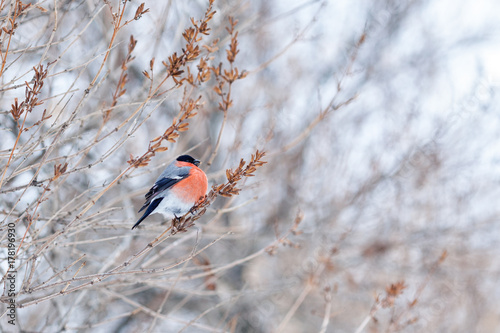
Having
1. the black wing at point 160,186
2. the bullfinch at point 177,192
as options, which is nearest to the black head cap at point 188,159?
the bullfinch at point 177,192

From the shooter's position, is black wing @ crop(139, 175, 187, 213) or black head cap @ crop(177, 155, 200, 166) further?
black head cap @ crop(177, 155, 200, 166)

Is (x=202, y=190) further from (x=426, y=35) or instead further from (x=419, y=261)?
(x=426, y=35)

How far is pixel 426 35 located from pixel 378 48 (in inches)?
52.7

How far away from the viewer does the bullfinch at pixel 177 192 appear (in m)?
2.97

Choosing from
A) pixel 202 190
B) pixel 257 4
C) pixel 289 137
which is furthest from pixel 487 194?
pixel 202 190

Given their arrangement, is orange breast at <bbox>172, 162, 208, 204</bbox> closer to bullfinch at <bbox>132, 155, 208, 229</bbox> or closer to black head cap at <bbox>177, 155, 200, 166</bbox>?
bullfinch at <bbox>132, 155, 208, 229</bbox>

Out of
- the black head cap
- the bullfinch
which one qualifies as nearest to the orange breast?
the bullfinch

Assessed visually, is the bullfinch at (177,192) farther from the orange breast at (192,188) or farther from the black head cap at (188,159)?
the black head cap at (188,159)

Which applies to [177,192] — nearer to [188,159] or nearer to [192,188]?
[192,188]

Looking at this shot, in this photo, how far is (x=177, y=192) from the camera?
2996mm

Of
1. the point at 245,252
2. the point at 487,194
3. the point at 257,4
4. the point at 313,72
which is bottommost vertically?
the point at 487,194

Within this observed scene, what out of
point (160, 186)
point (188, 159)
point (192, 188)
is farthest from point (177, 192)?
point (188, 159)

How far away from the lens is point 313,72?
972 cm

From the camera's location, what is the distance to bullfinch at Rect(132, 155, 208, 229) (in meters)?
2.97
